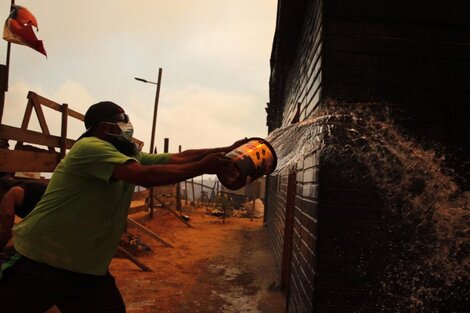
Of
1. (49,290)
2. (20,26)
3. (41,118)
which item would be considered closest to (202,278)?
(41,118)

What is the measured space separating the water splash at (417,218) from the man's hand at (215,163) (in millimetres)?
1053

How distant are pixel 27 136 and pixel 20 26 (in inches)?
86.5

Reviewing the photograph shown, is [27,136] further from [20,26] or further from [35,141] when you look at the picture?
[20,26]

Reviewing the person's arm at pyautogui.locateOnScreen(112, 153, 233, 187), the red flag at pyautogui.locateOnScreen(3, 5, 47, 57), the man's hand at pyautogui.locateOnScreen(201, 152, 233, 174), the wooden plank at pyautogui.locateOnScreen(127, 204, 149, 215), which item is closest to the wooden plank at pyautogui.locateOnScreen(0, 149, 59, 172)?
the red flag at pyautogui.locateOnScreen(3, 5, 47, 57)

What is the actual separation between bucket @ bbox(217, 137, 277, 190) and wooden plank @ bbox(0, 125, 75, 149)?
4174mm

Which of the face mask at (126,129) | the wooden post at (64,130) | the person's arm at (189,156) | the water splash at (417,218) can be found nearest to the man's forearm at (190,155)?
the person's arm at (189,156)

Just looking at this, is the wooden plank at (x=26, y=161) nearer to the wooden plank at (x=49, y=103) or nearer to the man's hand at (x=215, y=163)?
the wooden plank at (x=49, y=103)

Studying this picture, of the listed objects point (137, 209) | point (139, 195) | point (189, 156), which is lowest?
point (137, 209)

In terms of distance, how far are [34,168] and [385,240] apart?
17.5ft

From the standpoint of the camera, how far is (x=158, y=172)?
6.93 ft

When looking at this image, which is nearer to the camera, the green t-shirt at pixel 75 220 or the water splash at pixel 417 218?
the green t-shirt at pixel 75 220

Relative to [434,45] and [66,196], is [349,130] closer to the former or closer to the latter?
[434,45]

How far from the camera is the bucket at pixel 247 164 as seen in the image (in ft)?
7.44

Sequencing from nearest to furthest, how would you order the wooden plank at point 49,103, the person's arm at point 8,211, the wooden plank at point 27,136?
the person's arm at point 8,211, the wooden plank at point 27,136, the wooden plank at point 49,103
